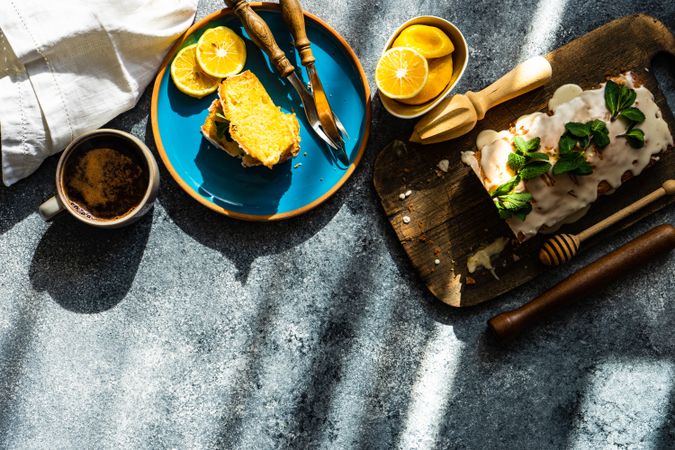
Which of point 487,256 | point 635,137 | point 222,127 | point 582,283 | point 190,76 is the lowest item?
point 582,283

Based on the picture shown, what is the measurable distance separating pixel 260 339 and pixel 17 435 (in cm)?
97

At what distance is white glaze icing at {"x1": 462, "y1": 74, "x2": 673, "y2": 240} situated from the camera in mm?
2117

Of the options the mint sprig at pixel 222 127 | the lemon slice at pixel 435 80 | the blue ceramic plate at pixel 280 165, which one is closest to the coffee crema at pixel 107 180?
the blue ceramic plate at pixel 280 165

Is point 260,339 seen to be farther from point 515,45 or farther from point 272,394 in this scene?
point 515,45

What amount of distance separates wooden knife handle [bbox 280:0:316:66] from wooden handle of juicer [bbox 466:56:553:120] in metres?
0.61

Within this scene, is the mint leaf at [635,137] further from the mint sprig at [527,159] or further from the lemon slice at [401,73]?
the lemon slice at [401,73]

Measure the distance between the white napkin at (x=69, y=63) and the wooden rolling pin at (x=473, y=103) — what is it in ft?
3.18

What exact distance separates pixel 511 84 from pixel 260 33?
94cm

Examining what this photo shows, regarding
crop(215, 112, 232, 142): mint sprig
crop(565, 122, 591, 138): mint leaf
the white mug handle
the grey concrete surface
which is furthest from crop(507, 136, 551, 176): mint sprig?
the white mug handle

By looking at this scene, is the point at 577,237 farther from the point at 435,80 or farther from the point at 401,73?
the point at 401,73

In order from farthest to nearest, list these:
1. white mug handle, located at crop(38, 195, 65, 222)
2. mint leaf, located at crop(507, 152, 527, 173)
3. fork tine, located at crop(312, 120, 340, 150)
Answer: fork tine, located at crop(312, 120, 340, 150)
mint leaf, located at crop(507, 152, 527, 173)
white mug handle, located at crop(38, 195, 65, 222)

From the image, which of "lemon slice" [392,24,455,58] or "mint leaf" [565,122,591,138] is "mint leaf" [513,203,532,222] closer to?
"mint leaf" [565,122,591,138]

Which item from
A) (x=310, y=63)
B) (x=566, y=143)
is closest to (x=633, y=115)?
(x=566, y=143)

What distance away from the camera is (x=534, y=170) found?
2.07 m
